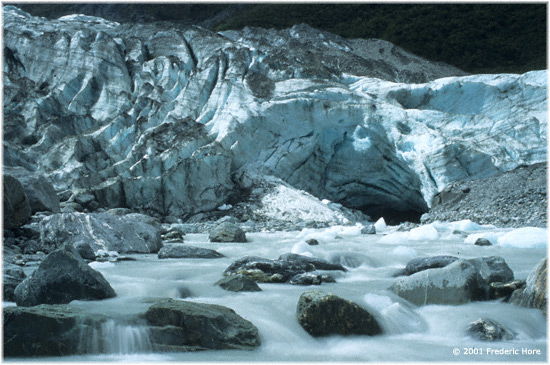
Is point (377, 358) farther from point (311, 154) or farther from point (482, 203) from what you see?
point (311, 154)

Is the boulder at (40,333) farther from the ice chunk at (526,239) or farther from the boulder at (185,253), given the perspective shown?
the ice chunk at (526,239)

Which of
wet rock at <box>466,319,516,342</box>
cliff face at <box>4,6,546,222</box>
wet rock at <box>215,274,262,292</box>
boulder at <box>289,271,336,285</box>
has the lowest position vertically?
wet rock at <box>466,319,516,342</box>

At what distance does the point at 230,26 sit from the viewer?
4238 centimetres

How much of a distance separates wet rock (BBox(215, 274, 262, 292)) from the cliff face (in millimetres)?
10832

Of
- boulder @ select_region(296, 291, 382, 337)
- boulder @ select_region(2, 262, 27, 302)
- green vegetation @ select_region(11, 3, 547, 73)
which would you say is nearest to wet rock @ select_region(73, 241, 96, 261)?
boulder @ select_region(2, 262, 27, 302)

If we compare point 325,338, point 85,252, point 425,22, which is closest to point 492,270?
point 325,338

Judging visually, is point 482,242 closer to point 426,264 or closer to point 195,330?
point 426,264

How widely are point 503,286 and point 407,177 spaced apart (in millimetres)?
12424

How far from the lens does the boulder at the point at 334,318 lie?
321 cm

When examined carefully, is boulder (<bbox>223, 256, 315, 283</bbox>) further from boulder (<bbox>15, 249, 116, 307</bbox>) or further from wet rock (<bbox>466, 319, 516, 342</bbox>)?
wet rock (<bbox>466, 319, 516, 342</bbox>)

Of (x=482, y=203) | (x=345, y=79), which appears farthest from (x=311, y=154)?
(x=482, y=203)

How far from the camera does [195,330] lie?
2887 mm

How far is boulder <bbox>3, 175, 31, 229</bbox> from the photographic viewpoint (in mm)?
6887

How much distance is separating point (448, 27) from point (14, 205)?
39708 millimetres
